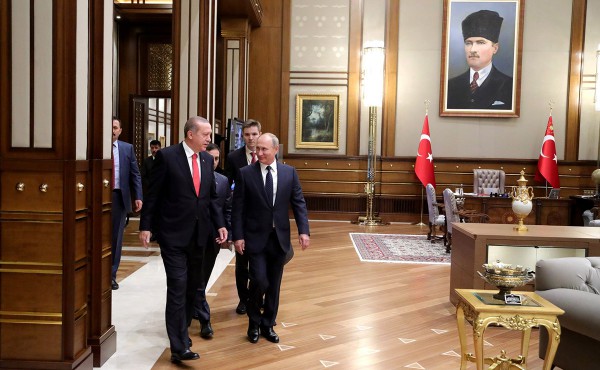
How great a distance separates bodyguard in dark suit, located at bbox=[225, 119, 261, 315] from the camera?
4.30m

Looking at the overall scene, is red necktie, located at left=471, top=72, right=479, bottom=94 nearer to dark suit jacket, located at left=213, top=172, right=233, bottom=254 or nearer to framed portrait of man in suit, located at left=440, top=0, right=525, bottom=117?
framed portrait of man in suit, located at left=440, top=0, right=525, bottom=117

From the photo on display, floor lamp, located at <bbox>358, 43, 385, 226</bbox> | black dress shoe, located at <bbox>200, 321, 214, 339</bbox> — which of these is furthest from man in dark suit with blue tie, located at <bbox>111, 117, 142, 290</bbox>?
floor lamp, located at <bbox>358, 43, 385, 226</bbox>

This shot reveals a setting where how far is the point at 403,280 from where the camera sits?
6.14m

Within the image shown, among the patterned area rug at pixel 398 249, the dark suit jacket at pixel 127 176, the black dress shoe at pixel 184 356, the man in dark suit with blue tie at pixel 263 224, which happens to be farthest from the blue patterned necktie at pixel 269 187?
the patterned area rug at pixel 398 249

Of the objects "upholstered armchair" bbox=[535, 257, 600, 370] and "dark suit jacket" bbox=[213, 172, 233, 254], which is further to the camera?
"dark suit jacket" bbox=[213, 172, 233, 254]

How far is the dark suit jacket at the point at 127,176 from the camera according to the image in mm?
5211

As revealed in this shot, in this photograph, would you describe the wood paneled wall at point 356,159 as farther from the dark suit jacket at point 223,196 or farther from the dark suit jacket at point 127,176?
the dark suit jacket at point 223,196

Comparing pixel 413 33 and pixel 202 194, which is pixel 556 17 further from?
pixel 202 194

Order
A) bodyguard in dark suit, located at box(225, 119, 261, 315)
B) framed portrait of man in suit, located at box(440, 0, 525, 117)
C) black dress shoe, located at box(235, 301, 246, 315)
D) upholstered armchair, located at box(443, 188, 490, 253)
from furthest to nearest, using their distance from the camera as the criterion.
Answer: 1. framed portrait of man in suit, located at box(440, 0, 525, 117)
2. upholstered armchair, located at box(443, 188, 490, 253)
3. black dress shoe, located at box(235, 301, 246, 315)
4. bodyguard in dark suit, located at box(225, 119, 261, 315)

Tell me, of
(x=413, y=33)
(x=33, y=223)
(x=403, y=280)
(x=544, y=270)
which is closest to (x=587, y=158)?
(x=413, y=33)

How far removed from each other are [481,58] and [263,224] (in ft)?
30.0

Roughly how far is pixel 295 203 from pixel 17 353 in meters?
1.88

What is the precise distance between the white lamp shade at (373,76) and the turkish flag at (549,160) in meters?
3.23

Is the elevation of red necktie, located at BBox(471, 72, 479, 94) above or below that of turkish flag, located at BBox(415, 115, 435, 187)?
above
